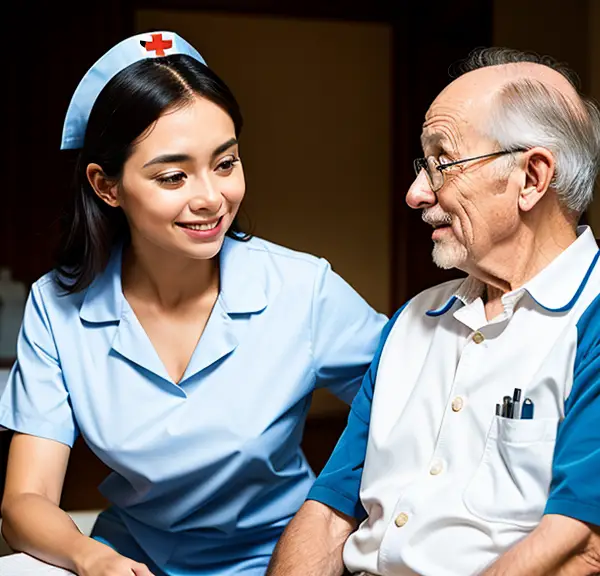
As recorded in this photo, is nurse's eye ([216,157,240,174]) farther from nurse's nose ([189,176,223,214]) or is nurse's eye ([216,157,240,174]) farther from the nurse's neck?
the nurse's neck

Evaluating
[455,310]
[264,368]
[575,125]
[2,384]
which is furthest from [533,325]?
[2,384]

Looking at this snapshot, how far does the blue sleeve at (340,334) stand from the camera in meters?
1.97

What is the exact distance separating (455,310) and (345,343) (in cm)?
31

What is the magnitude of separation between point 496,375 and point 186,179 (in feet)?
2.27

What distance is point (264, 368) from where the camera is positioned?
1946mm

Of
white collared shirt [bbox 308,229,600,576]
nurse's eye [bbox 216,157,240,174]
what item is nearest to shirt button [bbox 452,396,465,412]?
white collared shirt [bbox 308,229,600,576]

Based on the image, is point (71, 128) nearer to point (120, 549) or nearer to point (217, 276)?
point (217, 276)

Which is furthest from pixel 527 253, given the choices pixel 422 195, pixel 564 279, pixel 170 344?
pixel 170 344

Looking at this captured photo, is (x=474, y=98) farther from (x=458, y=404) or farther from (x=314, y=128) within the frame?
(x=314, y=128)

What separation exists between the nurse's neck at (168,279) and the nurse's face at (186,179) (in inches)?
4.7

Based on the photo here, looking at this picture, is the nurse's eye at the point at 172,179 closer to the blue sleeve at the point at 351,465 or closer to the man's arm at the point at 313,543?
the blue sleeve at the point at 351,465

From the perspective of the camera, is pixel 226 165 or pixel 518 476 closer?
pixel 518 476

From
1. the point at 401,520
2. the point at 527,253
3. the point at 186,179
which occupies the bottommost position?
the point at 401,520

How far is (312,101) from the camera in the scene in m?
6.26
